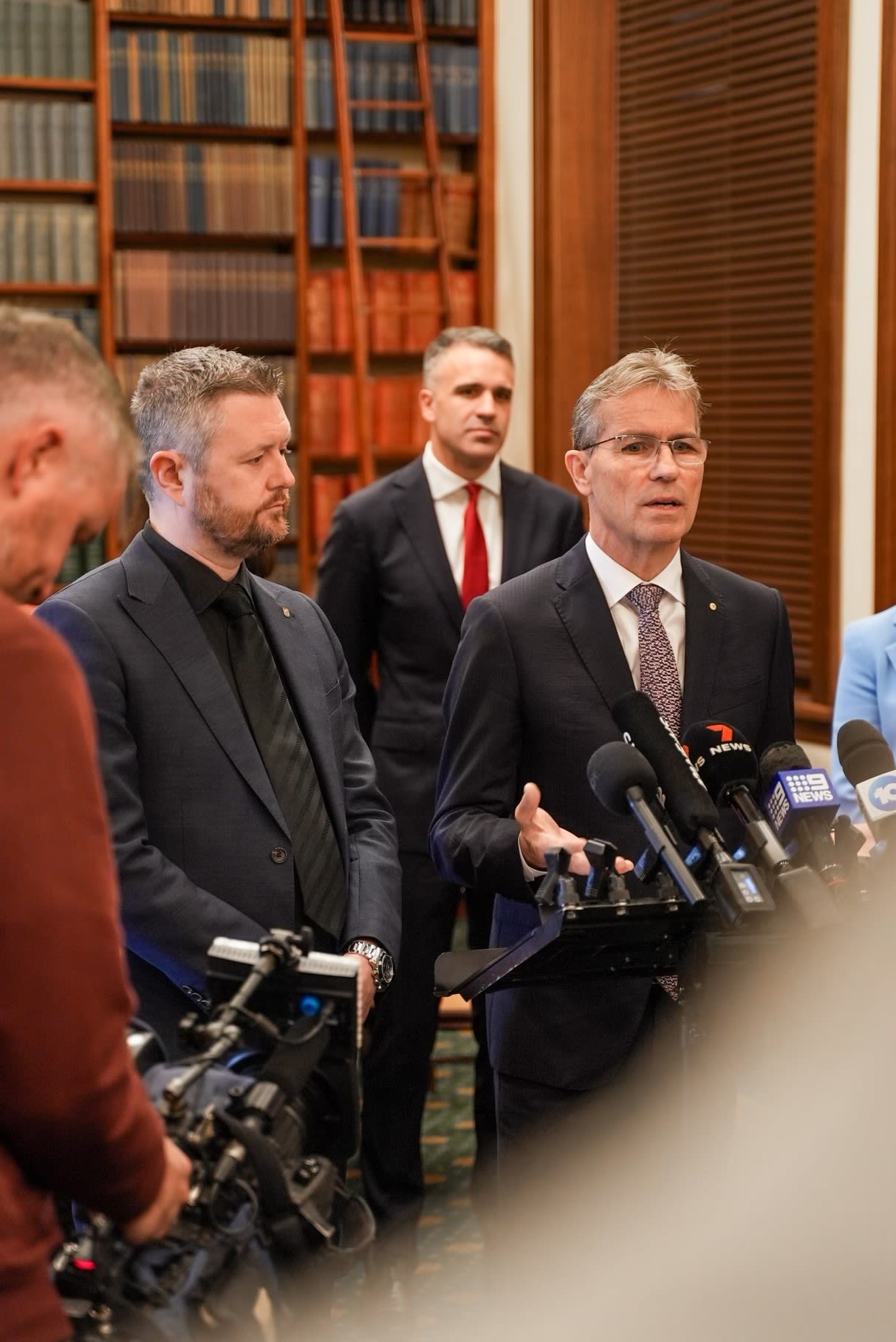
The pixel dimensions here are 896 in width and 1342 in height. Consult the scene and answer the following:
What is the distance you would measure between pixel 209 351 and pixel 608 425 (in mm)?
535

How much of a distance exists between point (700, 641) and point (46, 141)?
412 cm

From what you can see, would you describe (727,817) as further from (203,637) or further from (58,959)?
(58,959)

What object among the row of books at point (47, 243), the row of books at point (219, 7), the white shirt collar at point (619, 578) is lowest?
the white shirt collar at point (619, 578)

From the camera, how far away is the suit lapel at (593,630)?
2090 mm

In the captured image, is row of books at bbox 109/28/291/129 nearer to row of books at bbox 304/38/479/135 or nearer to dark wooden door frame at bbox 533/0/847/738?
row of books at bbox 304/38/479/135

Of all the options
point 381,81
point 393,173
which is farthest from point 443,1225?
point 381,81

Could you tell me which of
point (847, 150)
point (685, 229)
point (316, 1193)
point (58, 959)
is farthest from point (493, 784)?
point (685, 229)

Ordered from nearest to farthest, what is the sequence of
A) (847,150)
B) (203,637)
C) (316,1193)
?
(316,1193) → (203,637) → (847,150)

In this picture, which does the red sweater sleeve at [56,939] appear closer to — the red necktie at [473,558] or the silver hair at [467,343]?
the red necktie at [473,558]

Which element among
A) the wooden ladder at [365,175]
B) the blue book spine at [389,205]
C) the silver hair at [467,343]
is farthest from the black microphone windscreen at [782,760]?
the blue book spine at [389,205]

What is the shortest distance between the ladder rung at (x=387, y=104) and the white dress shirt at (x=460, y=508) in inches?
94.8

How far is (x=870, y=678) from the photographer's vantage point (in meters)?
2.53

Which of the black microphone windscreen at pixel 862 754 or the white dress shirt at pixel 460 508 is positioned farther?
the white dress shirt at pixel 460 508

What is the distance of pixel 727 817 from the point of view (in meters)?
2.05
